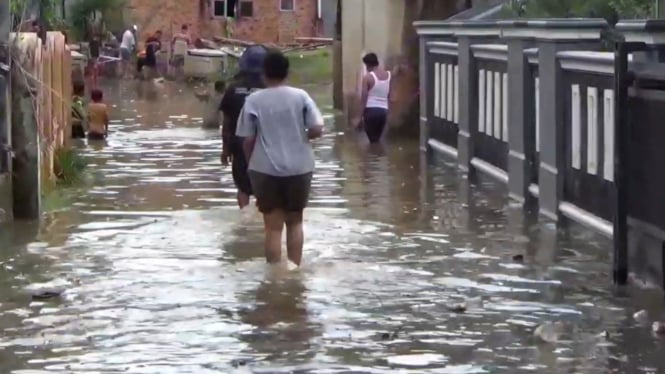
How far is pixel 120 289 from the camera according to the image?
10.9 metres

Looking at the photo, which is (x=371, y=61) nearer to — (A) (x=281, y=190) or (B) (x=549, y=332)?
(A) (x=281, y=190)

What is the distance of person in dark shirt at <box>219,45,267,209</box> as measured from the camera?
1452 cm

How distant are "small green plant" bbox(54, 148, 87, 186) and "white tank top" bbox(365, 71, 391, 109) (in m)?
6.74

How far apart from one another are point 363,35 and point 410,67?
137cm

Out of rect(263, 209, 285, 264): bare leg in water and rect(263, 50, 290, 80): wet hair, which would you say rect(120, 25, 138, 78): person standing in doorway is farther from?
rect(263, 50, 290, 80): wet hair

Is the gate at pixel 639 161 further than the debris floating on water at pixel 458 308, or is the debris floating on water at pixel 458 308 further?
the gate at pixel 639 161

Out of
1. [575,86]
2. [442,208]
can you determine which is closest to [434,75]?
[442,208]

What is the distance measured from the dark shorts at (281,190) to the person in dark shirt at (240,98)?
113 inches

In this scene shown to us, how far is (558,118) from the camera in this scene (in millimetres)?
13781

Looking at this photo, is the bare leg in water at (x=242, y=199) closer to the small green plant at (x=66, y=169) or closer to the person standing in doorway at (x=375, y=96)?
the small green plant at (x=66, y=169)

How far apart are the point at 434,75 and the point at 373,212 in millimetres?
6839

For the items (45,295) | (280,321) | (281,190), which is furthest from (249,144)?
(280,321)

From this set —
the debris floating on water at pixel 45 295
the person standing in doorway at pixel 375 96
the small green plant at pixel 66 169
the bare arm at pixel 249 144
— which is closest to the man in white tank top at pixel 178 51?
the person standing in doorway at pixel 375 96

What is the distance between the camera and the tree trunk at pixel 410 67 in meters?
25.7
